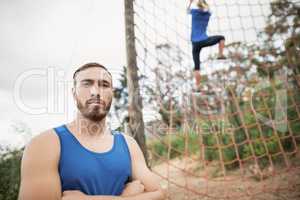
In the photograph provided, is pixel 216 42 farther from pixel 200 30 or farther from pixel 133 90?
pixel 133 90

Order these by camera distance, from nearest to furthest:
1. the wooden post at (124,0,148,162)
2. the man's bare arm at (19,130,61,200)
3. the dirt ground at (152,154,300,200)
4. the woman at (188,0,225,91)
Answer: the man's bare arm at (19,130,61,200) → the wooden post at (124,0,148,162) → the woman at (188,0,225,91) → the dirt ground at (152,154,300,200)

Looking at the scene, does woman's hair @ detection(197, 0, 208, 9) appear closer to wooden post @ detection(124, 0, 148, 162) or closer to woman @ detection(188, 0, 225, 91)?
woman @ detection(188, 0, 225, 91)

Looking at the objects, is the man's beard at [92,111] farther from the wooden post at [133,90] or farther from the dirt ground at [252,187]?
the dirt ground at [252,187]

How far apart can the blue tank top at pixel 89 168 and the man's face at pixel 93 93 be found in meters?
0.11

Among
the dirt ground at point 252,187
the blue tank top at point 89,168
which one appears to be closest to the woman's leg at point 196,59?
the dirt ground at point 252,187

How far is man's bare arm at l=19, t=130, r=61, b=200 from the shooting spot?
2.79 feet

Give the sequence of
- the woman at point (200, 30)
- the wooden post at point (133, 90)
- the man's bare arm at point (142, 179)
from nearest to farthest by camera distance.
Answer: the man's bare arm at point (142, 179) < the wooden post at point (133, 90) < the woman at point (200, 30)

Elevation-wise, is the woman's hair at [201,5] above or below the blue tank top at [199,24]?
above

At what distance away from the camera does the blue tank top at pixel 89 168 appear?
0.92 meters

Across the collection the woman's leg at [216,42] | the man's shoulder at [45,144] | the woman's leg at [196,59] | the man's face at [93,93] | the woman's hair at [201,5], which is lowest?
the man's shoulder at [45,144]

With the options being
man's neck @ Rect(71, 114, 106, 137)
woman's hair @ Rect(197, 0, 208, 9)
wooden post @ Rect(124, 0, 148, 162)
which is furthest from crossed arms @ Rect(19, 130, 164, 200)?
woman's hair @ Rect(197, 0, 208, 9)

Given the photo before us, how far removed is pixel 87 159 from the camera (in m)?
0.95

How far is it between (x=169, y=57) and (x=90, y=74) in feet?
5.63

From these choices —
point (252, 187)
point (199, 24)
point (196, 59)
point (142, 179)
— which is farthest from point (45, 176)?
point (252, 187)
